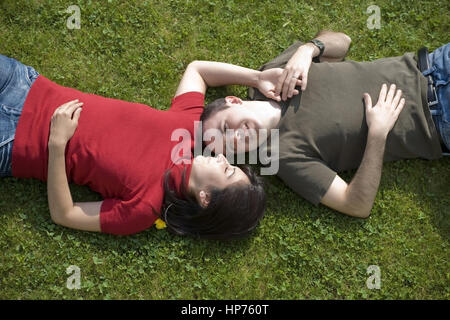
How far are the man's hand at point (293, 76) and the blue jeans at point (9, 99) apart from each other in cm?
219

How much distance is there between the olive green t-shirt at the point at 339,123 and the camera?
3.97 m

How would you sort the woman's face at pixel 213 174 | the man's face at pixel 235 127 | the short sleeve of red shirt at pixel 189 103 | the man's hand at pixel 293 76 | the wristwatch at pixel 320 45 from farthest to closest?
the wristwatch at pixel 320 45 → the short sleeve of red shirt at pixel 189 103 → the man's hand at pixel 293 76 → the man's face at pixel 235 127 → the woman's face at pixel 213 174

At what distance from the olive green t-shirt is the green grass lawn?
0.43 metres

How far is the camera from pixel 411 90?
4109 mm

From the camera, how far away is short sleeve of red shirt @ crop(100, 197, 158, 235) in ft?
12.4

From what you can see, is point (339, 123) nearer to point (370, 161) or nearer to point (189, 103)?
point (370, 161)

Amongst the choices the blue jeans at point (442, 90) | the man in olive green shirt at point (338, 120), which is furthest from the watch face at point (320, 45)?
→ the blue jeans at point (442, 90)

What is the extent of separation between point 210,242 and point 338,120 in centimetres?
160

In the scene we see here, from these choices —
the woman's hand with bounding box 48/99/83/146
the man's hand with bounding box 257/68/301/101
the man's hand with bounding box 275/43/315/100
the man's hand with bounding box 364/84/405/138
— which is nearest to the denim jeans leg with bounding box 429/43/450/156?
the man's hand with bounding box 364/84/405/138

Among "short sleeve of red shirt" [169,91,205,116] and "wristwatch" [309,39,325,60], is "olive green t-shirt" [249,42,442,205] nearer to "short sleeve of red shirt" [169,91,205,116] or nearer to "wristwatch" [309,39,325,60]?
"wristwatch" [309,39,325,60]

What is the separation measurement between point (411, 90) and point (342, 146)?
821 mm

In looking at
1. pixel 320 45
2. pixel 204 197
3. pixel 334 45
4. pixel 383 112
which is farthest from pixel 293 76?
pixel 204 197

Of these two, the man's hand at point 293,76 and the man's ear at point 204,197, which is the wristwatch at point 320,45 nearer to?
the man's hand at point 293,76

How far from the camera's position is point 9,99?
Result: 12.7ft
